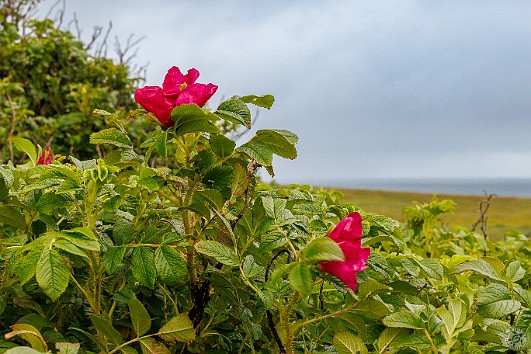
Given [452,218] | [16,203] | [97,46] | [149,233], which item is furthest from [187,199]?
[452,218]

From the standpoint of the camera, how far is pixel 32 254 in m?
0.85

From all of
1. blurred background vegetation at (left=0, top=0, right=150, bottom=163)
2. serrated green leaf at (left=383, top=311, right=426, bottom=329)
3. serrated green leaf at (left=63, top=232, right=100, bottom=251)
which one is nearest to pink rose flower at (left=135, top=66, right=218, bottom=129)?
serrated green leaf at (left=63, top=232, right=100, bottom=251)

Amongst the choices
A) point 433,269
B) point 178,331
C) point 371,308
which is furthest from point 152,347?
point 433,269

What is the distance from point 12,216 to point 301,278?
575 millimetres

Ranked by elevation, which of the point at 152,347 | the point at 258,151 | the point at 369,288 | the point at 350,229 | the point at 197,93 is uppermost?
the point at 197,93

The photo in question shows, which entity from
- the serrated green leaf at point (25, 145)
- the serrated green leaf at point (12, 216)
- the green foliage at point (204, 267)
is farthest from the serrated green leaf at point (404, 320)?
the serrated green leaf at point (25, 145)

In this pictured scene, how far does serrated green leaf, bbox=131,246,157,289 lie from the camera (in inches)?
36.4

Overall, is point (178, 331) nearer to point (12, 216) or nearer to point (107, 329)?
point (107, 329)

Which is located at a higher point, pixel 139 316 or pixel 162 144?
pixel 162 144

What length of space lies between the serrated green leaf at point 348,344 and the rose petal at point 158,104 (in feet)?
1.53

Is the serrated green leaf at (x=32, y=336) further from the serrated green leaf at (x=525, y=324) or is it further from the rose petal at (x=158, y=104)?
the serrated green leaf at (x=525, y=324)

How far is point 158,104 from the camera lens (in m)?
1.04

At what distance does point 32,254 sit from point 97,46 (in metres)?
5.37

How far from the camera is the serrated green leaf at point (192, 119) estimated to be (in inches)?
37.7
